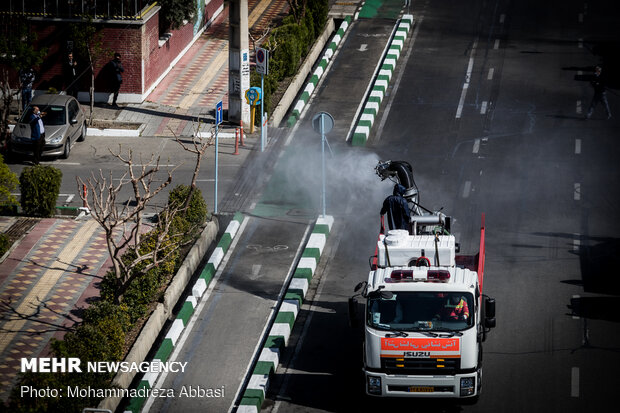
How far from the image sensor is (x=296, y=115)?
36.7 metres

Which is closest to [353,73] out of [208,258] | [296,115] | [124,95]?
[296,115]

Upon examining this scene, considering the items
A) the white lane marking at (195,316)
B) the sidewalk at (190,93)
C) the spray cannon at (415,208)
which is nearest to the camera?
the white lane marking at (195,316)

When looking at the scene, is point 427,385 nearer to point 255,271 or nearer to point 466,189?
point 255,271

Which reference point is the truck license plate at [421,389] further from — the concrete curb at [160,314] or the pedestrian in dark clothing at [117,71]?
the pedestrian in dark clothing at [117,71]

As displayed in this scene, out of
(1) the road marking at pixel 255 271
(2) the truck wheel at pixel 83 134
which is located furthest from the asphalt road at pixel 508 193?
(2) the truck wheel at pixel 83 134

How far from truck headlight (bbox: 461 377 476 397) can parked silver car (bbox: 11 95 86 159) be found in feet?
59.1

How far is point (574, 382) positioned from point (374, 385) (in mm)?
4205

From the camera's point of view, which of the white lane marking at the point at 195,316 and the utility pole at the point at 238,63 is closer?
the white lane marking at the point at 195,316

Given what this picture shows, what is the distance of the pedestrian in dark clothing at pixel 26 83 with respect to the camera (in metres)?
→ 35.8

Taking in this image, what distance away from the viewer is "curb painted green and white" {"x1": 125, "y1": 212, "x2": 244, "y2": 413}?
69.0 ft

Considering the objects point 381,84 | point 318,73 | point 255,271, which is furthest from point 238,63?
point 255,271

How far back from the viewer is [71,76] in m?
37.8

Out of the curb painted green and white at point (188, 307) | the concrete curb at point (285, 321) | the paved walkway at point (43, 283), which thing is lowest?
the paved walkway at point (43, 283)

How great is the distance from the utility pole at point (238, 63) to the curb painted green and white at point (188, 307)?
758 cm
